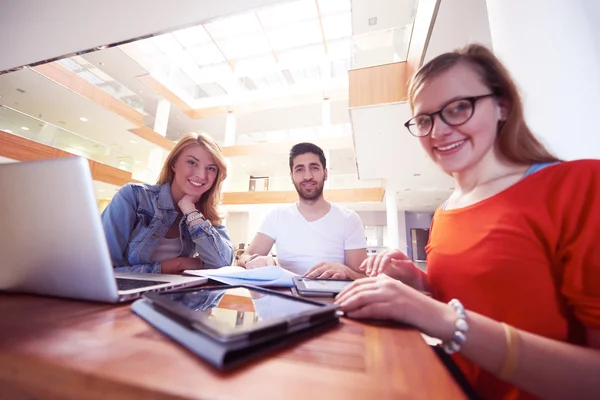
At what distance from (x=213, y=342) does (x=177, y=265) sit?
3.49 ft

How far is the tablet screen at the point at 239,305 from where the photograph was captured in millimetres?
434

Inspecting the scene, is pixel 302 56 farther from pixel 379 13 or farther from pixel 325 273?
pixel 325 273

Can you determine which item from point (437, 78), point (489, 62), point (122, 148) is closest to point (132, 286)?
point (437, 78)

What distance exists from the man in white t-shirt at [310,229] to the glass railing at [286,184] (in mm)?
7880

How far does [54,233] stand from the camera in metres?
0.51

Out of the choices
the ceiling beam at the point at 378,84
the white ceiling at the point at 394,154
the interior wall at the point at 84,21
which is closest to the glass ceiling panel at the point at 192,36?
the interior wall at the point at 84,21

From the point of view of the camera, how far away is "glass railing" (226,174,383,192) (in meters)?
10.2

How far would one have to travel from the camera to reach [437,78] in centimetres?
83

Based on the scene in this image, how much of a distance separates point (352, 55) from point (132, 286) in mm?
5082

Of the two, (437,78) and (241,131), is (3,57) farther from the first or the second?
(241,131)

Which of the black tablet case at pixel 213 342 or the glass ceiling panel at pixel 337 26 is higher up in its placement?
the glass ceiling panel at pixel 337 26

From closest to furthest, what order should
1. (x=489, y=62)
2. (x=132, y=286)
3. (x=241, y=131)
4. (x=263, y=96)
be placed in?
1. (x=132, y=286)
2. (x=489, y=62)
3. (x=263, y=96)
4. (x=241, y=131)

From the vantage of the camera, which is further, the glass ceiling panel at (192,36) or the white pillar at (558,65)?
the glass ceiling panel at (192,36)

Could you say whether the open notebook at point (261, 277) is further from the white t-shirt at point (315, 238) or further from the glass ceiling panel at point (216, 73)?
the glass ceiling panel at point (216, 73)
